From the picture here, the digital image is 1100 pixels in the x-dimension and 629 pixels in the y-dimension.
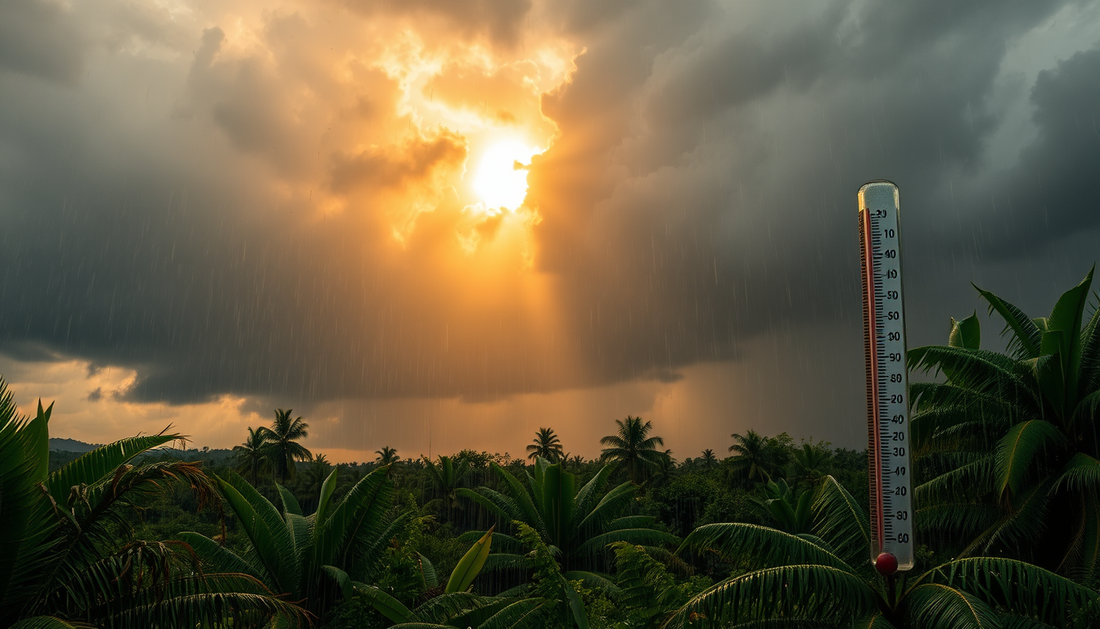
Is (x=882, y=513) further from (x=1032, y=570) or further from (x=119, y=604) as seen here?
(x=119, y=604)

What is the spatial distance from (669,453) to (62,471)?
2310 inches

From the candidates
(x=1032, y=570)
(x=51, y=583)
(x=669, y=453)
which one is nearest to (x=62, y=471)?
(x=51, y=583)

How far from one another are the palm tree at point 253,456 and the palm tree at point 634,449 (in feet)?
100

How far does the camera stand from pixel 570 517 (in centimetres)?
2836

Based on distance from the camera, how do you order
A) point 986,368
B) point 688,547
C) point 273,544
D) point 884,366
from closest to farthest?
point 884,366 < point 688,547 < point 986,368 < point 273,544

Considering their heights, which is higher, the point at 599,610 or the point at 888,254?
the point at 888,254

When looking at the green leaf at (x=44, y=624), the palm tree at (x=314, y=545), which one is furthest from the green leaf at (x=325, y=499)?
the green leaf at (x=44, y=624)

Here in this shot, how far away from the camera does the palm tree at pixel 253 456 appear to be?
208 ft

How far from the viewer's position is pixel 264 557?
16828 mm

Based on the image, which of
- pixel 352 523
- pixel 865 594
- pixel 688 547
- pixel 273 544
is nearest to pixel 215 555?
pixel 273 544

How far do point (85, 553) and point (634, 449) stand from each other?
189ft

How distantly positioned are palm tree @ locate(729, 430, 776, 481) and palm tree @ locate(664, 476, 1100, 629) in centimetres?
4562

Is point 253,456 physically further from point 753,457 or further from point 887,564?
point 887,564

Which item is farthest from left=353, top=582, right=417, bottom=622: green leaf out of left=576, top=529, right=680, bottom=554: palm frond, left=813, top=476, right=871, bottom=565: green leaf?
left=576, top=529, right=680, bottom=554: palm frond
